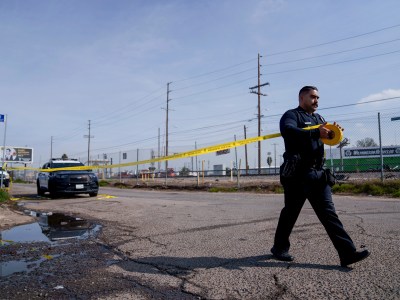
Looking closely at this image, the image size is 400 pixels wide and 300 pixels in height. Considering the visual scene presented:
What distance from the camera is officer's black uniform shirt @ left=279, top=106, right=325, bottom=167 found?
147 inches

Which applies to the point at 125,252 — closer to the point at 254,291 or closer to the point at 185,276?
the point at 185,276

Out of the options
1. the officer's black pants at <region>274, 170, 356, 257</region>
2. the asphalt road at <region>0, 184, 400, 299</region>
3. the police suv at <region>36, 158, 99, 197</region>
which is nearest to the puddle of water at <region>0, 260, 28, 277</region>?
the asphalt road at <region>0, 184, 400, 299</region>

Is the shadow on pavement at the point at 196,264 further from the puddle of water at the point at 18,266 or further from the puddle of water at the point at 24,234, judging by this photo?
the puddle of water at the point at 24,234

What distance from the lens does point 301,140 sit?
3.78 metres

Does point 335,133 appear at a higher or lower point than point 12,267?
higher

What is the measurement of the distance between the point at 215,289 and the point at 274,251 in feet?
3.75

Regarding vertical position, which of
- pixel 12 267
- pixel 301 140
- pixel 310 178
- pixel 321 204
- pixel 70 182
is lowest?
pixel 12 267

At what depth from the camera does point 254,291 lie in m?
3.16

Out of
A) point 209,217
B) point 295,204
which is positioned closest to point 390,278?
point 295,204


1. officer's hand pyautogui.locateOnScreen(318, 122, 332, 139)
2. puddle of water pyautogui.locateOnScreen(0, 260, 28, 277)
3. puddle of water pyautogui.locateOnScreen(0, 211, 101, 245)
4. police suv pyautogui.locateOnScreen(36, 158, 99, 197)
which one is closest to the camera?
officer's hand pyautogui.locateOnScreen(318, 122, 332, 139)

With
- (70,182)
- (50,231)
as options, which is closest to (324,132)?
(50,231)

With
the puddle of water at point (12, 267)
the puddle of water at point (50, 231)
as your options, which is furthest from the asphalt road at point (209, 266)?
the puddle of water at point (50, 231)

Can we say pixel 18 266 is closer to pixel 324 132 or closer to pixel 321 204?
pixel 321 204

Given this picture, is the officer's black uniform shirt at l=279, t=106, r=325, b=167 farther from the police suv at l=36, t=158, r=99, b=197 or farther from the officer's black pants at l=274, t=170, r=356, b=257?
the police suv at l=36, t=158, r=99, b=197
